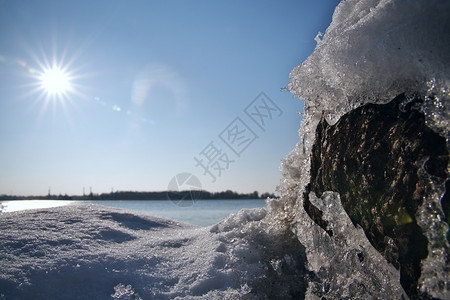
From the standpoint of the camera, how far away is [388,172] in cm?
185

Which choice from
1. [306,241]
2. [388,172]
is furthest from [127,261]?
[388,172]

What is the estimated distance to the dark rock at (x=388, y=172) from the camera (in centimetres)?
163

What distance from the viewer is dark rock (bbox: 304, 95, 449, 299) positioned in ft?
5.33

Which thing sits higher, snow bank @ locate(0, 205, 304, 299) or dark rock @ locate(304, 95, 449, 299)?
dark rock @ locate(304, 95, 449, 299)

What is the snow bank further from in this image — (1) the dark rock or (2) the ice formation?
(1) the dark rock

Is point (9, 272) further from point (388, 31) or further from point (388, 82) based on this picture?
point (388, 31)

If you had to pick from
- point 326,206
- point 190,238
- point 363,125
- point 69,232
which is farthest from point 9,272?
point 363,125

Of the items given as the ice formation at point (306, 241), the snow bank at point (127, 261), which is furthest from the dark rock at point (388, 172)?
Answer: the snow bank at point (127, 261)

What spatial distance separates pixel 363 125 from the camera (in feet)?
6.89

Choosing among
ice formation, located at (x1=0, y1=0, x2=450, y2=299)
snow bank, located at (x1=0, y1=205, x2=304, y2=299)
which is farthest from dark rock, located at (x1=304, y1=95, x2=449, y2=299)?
snow bank, located at (x1=0, y1=205, x2=304, y2=299)

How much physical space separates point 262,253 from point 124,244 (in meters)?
1.22

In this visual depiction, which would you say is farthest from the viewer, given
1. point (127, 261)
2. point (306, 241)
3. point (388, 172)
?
point (306, 241)

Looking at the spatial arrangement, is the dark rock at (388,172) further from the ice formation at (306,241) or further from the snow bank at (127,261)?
the snow bank at (127,261)

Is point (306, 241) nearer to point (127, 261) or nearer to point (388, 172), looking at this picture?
point (388, 172)
